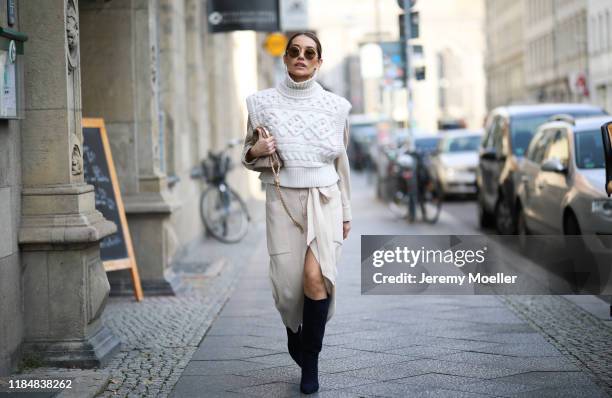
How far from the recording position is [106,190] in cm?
949

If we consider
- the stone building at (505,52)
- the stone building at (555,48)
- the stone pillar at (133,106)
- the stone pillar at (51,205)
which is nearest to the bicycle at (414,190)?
the stone pillar at (133,106)

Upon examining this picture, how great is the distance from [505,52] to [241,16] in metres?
81.5

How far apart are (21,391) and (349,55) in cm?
12404

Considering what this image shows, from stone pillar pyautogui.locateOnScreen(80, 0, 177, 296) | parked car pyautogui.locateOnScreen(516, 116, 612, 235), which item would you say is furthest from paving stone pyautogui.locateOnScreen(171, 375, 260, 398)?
parked car pyautogui.locateOnScreen(516, 116, 612, 235)

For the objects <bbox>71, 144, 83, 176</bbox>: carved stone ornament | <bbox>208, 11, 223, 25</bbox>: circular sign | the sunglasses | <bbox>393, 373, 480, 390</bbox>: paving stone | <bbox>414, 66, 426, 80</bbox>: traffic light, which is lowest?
<bbox>393, 373, 480, 390</bbox>: paving stone

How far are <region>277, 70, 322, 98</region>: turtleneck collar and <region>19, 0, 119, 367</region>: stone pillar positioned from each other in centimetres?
160

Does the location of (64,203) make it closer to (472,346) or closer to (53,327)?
(53,327)

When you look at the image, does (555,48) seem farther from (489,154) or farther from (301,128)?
(301,128)

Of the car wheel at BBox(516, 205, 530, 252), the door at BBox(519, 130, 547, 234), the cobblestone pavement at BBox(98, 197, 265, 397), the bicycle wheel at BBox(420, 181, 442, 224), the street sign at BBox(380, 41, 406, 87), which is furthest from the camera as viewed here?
the street sign at BBox(380, 41, 406, 87)

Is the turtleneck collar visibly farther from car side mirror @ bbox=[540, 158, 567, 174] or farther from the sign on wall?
the sign on wall

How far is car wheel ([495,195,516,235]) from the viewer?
14.6 metres

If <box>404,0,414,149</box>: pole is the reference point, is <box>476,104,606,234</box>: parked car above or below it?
below

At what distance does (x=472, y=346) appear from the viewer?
294 inches

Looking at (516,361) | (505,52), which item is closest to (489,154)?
(516,361)
